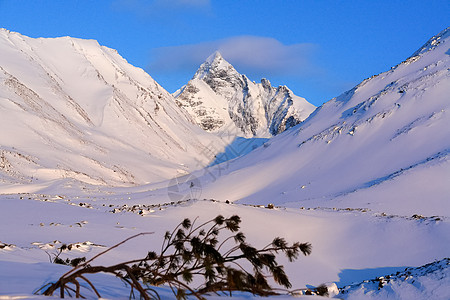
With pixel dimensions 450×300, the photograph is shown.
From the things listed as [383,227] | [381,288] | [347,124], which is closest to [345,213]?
[383,227]

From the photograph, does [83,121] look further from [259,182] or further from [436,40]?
[436,40]

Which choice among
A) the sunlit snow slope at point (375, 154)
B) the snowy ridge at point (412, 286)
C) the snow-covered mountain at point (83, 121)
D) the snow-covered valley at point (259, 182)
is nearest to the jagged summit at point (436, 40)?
the sunlit snow slope at point (375, 154)

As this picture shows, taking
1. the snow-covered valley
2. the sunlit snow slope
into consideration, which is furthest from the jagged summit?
the snow-covered valley

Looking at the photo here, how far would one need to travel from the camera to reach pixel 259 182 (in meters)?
37.9

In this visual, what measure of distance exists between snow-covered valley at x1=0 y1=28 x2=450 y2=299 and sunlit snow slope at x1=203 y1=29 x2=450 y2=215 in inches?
6.3

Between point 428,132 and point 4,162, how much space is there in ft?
140

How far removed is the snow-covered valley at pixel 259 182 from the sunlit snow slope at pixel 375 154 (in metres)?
0.16

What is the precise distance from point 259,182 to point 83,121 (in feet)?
180

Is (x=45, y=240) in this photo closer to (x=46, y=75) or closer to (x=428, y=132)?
(x=428, y=132)

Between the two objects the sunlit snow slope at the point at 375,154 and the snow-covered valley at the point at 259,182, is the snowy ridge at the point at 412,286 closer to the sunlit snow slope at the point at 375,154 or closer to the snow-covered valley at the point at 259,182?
the snow-covered valley at the point at 259,182

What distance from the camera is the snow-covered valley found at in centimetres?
1063

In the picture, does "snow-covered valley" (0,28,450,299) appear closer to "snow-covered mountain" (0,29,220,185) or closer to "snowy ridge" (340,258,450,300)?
"snowy ridge" (340,258,450,300)

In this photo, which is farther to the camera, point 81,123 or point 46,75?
point 46,75

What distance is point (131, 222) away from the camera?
15070 millimetres
